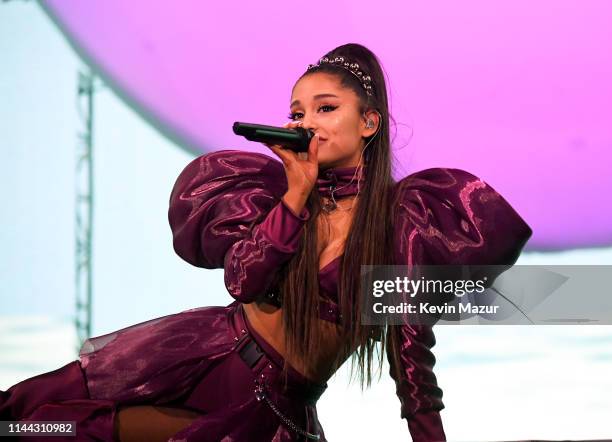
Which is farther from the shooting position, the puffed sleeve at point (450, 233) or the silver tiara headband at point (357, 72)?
the silver tiara headband at point (357, 72)

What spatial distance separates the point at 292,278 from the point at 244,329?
158 millimetres

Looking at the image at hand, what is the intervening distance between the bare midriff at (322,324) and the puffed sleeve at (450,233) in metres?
0.10

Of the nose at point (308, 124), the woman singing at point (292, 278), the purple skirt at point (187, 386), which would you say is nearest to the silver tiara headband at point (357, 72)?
the woman singing at point (292, 278)

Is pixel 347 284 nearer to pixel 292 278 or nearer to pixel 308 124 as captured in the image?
pixel 292 278

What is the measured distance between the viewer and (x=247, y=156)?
5.88 feet

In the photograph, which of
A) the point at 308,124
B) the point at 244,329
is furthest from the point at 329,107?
the point at 244,329

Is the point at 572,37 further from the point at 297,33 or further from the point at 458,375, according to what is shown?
the point at 458,375

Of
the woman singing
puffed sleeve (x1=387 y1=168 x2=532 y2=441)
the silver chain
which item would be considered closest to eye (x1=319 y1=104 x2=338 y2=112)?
the woman singing

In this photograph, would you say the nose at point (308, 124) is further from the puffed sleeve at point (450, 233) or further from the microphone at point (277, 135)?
the puffed sleeve at point (450, 233)

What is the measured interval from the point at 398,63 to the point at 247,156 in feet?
2.41

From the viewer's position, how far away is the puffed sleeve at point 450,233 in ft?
5.28

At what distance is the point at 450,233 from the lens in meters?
1.64

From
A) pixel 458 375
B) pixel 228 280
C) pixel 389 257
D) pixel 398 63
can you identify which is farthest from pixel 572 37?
pixel 228 280

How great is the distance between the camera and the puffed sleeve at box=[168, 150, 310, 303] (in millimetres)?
1603
